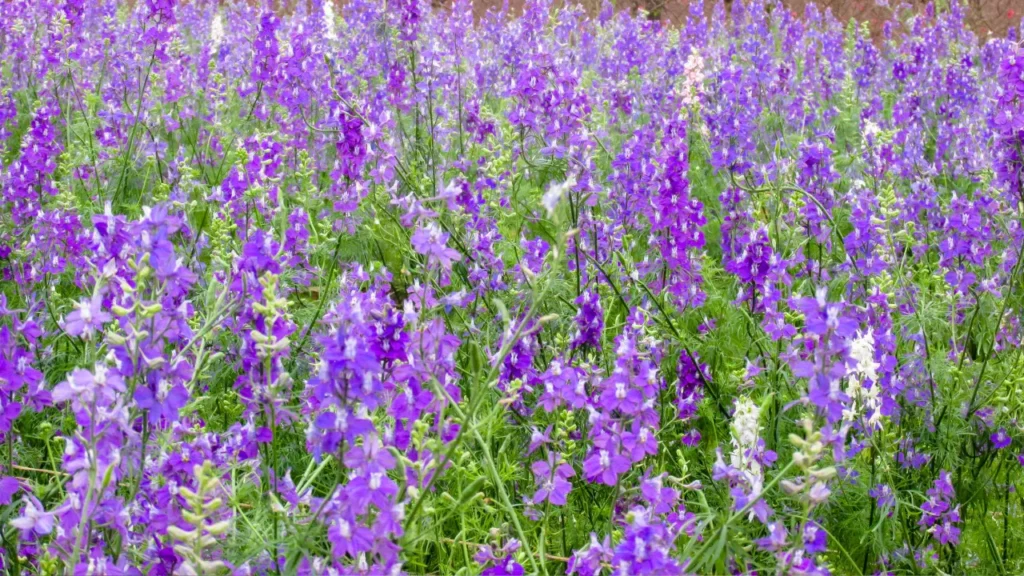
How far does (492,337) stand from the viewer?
329cm

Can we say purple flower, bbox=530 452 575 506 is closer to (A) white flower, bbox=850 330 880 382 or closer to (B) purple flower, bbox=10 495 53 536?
(A) white flower, bbox=850 330 880 382

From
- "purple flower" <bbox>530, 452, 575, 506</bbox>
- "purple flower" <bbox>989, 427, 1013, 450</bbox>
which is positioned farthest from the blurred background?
"purple flower" <bbox>530, 452, 575, 506</bbox>

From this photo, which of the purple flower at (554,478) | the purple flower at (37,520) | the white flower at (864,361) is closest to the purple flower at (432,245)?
the purple flower at (554,478)

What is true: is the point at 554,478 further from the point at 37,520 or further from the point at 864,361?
the point at 37,520

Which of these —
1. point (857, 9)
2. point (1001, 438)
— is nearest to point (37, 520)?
point (1001, 438)

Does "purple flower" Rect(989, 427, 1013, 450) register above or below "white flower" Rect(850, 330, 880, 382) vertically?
below

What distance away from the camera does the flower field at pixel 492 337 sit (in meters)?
1.77

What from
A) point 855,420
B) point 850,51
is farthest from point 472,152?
point 850,51

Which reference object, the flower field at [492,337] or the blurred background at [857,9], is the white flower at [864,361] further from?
the blurred background at [857,9]

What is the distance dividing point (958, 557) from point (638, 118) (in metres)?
3.64

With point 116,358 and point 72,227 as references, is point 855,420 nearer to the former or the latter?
point 116,358

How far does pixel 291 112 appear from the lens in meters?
4.68

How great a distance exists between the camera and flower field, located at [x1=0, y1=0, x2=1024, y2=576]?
1.77 metres

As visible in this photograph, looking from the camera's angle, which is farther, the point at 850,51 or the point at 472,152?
the point at 850,51
